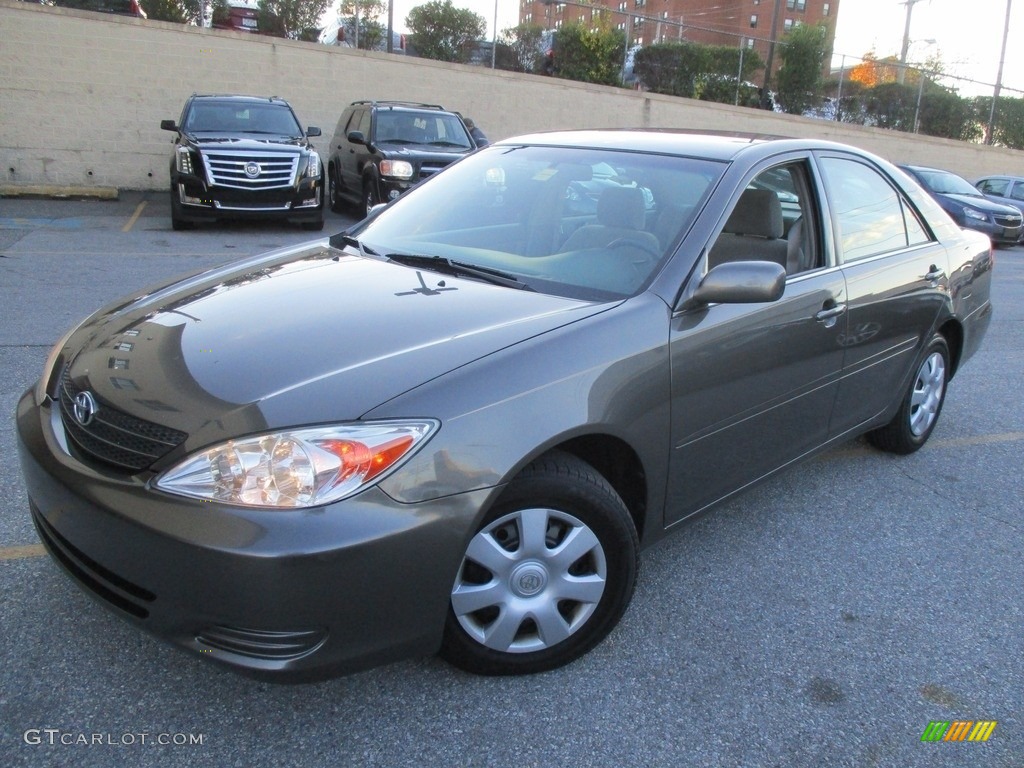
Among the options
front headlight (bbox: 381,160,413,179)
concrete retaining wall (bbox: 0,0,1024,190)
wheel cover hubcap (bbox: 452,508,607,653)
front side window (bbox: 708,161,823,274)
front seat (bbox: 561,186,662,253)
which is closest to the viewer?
wheel cover hubcap (bbox: 452,508,607,653)

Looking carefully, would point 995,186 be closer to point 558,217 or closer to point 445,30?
point 445,30

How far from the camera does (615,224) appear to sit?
338 cm

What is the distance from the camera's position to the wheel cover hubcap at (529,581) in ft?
8.16

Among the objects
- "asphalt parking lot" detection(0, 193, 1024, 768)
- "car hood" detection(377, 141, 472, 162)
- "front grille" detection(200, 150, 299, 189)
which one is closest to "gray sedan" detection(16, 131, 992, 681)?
"asphalt parking lot" detection(0, 193, 1024, 768)

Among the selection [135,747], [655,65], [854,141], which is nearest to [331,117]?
[655,65]

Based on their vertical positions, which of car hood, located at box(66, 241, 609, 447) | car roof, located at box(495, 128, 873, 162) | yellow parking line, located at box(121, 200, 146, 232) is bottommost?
yellow parking line, located at box(121, 200, 146, 232)

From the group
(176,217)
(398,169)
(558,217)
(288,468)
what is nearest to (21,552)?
(288,468)

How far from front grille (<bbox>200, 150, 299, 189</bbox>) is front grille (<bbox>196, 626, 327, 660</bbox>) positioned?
10.6 meters

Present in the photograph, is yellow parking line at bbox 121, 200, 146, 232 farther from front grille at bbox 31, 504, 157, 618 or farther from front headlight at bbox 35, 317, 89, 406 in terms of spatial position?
front grille at bbox 31, 504, 157, 618

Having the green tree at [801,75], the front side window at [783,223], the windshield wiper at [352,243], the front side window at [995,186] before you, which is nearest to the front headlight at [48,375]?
the windshield wiper at [352,243]

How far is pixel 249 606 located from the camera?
2145 mm

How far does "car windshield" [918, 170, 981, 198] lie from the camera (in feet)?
62.0

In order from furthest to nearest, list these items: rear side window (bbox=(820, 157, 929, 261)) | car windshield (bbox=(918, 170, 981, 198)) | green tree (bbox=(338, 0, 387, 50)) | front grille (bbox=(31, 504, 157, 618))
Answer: green tree (bbox=(338, 0, 387, 50)), car windshield (bbox=(918, 170, 981, 198)), rear side window (bbox=(820, 157, 929, 261)), front grille (bbox=(31, 504, 157, 618))

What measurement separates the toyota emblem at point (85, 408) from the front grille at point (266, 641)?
0.71 m
